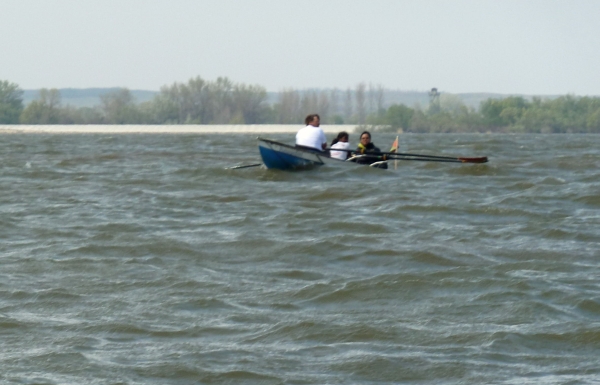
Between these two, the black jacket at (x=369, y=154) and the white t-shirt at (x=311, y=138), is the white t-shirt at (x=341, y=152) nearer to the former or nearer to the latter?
the black jacket at (x=369, y=154)

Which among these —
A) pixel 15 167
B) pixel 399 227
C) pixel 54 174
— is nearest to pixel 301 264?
pixel 399 227

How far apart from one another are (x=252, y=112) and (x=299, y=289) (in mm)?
118705

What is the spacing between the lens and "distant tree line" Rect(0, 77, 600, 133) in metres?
116

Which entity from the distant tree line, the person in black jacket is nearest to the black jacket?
the person in black jacket

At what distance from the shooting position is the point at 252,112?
415ft

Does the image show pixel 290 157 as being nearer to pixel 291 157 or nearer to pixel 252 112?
pixel 291 157

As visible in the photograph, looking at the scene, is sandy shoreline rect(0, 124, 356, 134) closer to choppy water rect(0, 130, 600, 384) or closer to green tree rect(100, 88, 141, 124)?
green tree rect(100, 88, 141, 124)

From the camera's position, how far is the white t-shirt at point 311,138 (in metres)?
19.4

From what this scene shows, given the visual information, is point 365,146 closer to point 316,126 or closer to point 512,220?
point 316,126

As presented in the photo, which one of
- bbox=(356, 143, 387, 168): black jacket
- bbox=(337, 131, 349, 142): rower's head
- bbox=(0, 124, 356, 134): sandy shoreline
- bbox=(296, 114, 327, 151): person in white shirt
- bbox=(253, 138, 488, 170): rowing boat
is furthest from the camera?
bbox=(0, 124, 356, 134): sandy shoreline

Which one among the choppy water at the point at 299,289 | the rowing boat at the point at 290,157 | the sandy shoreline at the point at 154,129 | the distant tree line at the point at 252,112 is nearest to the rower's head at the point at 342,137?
the rowing boat at the point at 290,157

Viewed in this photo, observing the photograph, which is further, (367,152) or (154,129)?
(154,129)

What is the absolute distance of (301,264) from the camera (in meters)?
9.53

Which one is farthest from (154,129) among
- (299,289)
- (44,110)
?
(299,289)
